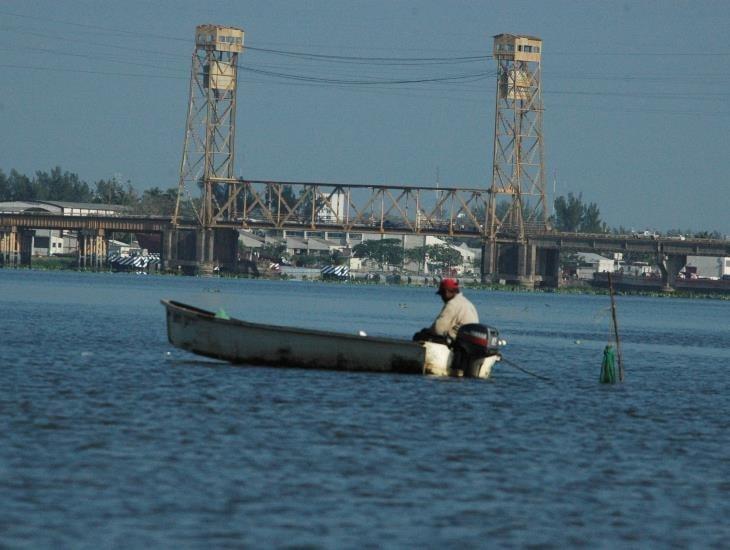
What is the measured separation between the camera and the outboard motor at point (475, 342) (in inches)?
1344

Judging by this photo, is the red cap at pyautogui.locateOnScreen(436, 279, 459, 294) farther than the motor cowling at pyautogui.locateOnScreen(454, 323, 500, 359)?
No

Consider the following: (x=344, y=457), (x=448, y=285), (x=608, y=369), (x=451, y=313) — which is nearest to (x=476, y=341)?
(x=451, y=313)

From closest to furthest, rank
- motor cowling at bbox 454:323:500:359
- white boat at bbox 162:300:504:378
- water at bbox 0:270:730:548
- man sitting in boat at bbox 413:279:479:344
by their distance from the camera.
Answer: water at bbox 0:270:730:548
man sitting in boat at bbox 413:279:479:344
motor cowling at bbox 454:323:500:359
white boat at bbox 162:300:504:378

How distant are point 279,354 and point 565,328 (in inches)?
1853

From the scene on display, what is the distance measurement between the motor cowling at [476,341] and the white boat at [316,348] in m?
0.02

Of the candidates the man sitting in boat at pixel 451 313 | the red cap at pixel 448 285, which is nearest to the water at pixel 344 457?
the man sitting in boat at pixel 451 313

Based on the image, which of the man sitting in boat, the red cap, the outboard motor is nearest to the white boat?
the outboard motor

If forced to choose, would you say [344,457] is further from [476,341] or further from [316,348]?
[316,348]

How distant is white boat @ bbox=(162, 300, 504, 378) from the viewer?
3466cm

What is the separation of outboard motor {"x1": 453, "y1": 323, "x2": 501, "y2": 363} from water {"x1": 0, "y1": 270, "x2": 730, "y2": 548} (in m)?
0.71

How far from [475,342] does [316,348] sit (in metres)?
3.73

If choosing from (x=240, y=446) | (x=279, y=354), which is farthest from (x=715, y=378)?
(x=240, y=446)

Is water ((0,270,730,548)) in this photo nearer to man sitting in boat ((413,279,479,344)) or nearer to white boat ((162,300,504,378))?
white boat ((162,300,504,378))

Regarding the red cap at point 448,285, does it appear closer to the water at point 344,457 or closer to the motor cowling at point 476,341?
the motor cowling at point 476,341
